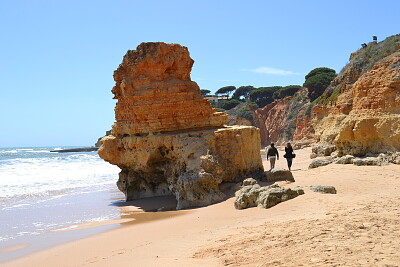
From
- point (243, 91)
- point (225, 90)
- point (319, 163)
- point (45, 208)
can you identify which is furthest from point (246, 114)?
point (45, 208)

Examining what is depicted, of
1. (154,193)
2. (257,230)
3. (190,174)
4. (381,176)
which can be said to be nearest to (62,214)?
(154,193)

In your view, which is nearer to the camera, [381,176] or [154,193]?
[381,176]

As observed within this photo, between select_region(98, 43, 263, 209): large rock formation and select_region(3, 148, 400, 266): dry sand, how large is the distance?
1.96m

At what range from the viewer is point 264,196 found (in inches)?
339

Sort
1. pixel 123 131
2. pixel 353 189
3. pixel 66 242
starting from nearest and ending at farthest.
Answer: pixel 66 242 < pixel 353 189 < pixel 123 131

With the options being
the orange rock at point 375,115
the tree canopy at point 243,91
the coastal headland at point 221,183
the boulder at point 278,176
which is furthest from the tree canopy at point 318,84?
the boulder at point 278,176

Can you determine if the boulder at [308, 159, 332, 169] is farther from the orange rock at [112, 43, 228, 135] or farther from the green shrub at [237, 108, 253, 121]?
the green shrub at [237, 108, 253, 121]

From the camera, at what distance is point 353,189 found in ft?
30.2

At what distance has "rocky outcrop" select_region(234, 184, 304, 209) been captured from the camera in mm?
8430

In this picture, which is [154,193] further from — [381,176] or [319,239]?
[319,239]

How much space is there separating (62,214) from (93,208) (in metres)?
1.08

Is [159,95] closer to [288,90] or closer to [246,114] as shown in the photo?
[246,114]

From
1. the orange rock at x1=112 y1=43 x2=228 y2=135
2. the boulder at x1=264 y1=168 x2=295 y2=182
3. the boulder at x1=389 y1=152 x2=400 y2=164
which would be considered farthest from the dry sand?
the boulder at x1=389 y1=152 x2=400 y2=164

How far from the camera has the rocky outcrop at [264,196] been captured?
332 inches
